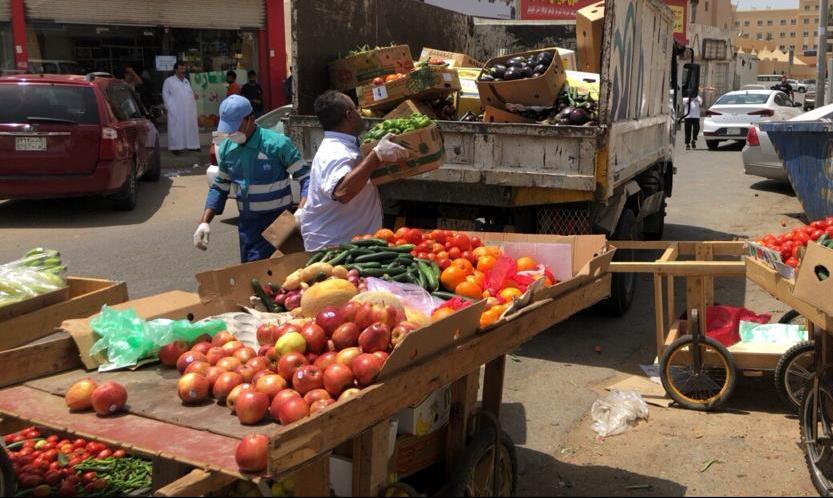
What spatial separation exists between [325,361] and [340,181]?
205cm

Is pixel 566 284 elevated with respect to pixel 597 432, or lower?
elevated

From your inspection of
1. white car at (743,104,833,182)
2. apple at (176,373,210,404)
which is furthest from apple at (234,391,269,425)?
white car at (743,104,833,182)

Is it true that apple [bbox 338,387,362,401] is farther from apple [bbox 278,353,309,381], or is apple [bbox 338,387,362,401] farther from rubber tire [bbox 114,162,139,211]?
rubber tire [bbox 114,162,139,211]

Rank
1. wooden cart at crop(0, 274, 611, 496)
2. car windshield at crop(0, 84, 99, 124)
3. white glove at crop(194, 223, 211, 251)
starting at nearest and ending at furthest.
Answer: wooden cart at crop(0, 274, 611, 496) → white glove at crop(194, 223, 211, 251) → car windshield at crop(0, 84, 99, 124)

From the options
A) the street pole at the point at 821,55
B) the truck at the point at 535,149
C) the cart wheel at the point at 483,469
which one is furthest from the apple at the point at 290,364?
the street pole at the point at 821,55

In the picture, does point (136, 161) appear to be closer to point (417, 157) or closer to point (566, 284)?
point (417, 157)

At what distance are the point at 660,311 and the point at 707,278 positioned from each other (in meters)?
0.57

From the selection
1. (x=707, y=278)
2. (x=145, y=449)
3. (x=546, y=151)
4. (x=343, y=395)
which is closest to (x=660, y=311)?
(x=707, y=278)

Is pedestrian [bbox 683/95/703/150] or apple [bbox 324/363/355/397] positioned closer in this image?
apple [bbox 324/363/355/397]

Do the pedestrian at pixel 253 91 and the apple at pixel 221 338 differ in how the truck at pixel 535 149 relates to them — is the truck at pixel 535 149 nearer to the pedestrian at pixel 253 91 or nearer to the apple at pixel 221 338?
the apple at pixel 221 338

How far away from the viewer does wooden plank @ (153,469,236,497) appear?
2612mm

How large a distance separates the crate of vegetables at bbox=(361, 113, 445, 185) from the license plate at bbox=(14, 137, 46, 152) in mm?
7600

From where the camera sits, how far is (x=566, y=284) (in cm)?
425

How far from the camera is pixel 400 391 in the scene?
316 centimetres
